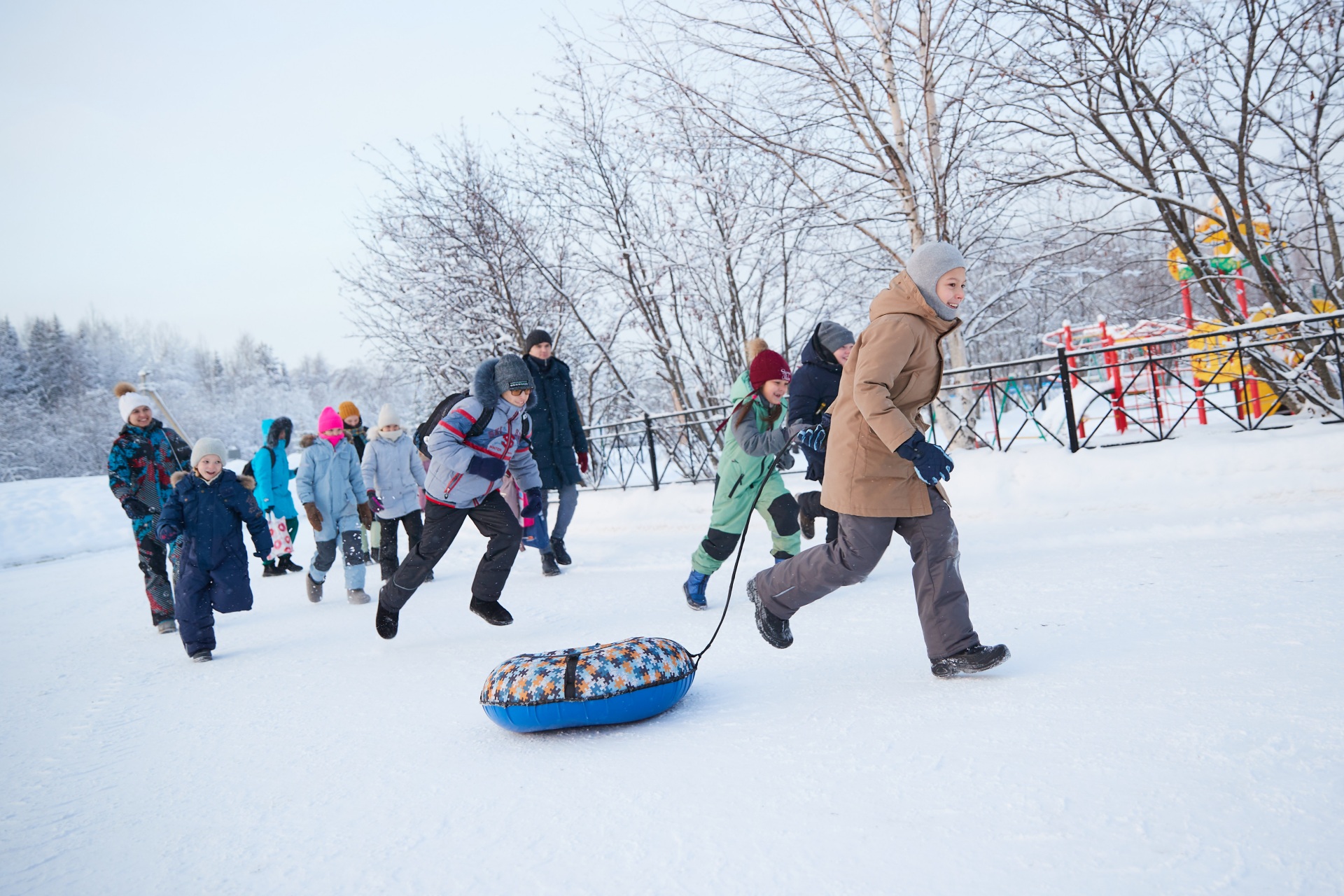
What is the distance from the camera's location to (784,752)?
284 cm

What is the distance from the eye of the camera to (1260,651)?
3.22 metres

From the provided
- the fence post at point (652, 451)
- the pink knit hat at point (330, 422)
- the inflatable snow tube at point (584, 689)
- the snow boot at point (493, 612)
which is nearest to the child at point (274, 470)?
the pink knit hat at point (330, 422)

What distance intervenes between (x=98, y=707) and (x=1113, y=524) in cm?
662

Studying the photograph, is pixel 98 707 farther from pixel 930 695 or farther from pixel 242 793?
pixel 930 695

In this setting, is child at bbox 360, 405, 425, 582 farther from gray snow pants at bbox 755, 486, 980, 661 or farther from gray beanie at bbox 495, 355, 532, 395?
gray snow pants at bbox 755, 486, 980, 661

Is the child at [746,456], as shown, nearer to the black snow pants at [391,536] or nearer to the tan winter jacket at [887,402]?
the tan winter jacket at [887,402]

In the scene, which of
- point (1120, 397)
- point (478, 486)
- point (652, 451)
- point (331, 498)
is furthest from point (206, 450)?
point (1120, 397)

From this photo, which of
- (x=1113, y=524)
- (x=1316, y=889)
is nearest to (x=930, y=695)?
(x=1316, y=889)

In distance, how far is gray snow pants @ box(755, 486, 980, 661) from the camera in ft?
11.1

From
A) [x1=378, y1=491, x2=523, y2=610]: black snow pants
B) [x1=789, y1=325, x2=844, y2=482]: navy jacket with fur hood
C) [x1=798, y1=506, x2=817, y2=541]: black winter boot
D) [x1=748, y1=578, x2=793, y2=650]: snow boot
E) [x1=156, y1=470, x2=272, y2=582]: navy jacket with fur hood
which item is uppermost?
[x1=789, y1=325, x2=844, y2=482]: navy jacket with fur hood

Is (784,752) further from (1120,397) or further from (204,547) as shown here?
(1120,397)

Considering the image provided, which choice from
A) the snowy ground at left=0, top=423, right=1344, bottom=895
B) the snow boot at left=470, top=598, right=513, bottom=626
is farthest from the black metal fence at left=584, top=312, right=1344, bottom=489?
the snow boot at left=470, top=598, right=513, bottom=626

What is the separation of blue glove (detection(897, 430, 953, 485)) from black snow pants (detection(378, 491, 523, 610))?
2726 mm

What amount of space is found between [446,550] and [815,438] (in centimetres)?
232
